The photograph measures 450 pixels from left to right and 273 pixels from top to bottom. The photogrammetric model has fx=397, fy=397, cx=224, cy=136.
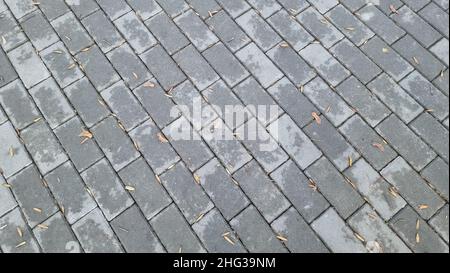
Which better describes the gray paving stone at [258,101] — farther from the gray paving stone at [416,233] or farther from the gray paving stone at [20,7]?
the gray paving stone at [20,7]

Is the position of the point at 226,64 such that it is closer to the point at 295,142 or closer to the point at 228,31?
the point at 228,31

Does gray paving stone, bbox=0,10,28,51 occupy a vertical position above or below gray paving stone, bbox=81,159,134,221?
above

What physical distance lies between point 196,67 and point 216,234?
5.14 feet

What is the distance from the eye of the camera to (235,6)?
405 centimetres

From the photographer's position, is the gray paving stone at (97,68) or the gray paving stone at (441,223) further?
the gray paving stone at (97,68)

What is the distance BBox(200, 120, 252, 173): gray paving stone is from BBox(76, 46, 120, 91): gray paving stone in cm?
104

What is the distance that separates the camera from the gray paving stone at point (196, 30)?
387 cm

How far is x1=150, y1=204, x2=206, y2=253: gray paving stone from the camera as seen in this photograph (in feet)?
10.2

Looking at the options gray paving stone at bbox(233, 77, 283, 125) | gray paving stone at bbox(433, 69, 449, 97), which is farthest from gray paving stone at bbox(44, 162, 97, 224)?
gray paving stone at bbox(433, 69, 449, 97)

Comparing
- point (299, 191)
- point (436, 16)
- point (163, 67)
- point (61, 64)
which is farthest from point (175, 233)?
point (436, 16)

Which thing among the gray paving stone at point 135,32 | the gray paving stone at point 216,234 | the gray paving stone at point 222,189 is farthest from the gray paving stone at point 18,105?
the gray paving stone at point 216,234

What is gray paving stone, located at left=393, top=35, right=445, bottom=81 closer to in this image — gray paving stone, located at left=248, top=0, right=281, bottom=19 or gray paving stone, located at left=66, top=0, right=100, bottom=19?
gray paving stone, located at left=248, top=0, right=281, bottom=19

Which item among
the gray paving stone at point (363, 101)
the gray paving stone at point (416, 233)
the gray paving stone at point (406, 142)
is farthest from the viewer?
the gray paving stone at point (363, 101)

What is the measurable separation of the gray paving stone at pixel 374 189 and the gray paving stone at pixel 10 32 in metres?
3.35
